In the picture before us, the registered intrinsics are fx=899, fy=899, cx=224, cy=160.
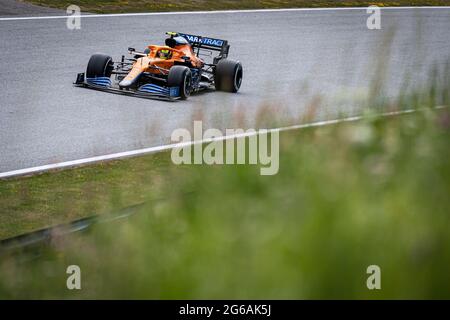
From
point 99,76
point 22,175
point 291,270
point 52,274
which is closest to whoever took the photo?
point 291,270

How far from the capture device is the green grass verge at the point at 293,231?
266cm

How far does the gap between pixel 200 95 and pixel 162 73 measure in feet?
2.26

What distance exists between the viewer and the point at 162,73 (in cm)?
1259

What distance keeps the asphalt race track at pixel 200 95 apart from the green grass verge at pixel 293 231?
534 mm

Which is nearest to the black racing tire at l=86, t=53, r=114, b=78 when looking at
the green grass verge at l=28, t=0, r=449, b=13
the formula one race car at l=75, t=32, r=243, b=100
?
the formula one race car at l=75, t=32, r=243, b=100

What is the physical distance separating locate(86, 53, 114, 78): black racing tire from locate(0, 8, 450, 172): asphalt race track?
268 millimetres

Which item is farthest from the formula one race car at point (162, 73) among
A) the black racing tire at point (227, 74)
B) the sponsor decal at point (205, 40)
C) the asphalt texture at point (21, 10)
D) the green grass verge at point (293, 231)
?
the green grass verge at point (293, 231)

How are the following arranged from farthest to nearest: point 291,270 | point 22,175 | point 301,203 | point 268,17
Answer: point 268,17
point 22,175
point 301,203
point 291,270

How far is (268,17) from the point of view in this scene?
22047 millimetres

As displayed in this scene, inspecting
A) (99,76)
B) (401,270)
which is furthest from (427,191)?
(99,76)

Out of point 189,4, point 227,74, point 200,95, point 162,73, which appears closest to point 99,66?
point 162,73

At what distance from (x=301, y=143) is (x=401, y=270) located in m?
1.35

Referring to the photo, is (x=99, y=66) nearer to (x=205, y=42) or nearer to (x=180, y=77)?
(x=180, y=77)

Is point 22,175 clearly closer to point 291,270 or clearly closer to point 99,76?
point 99,76
